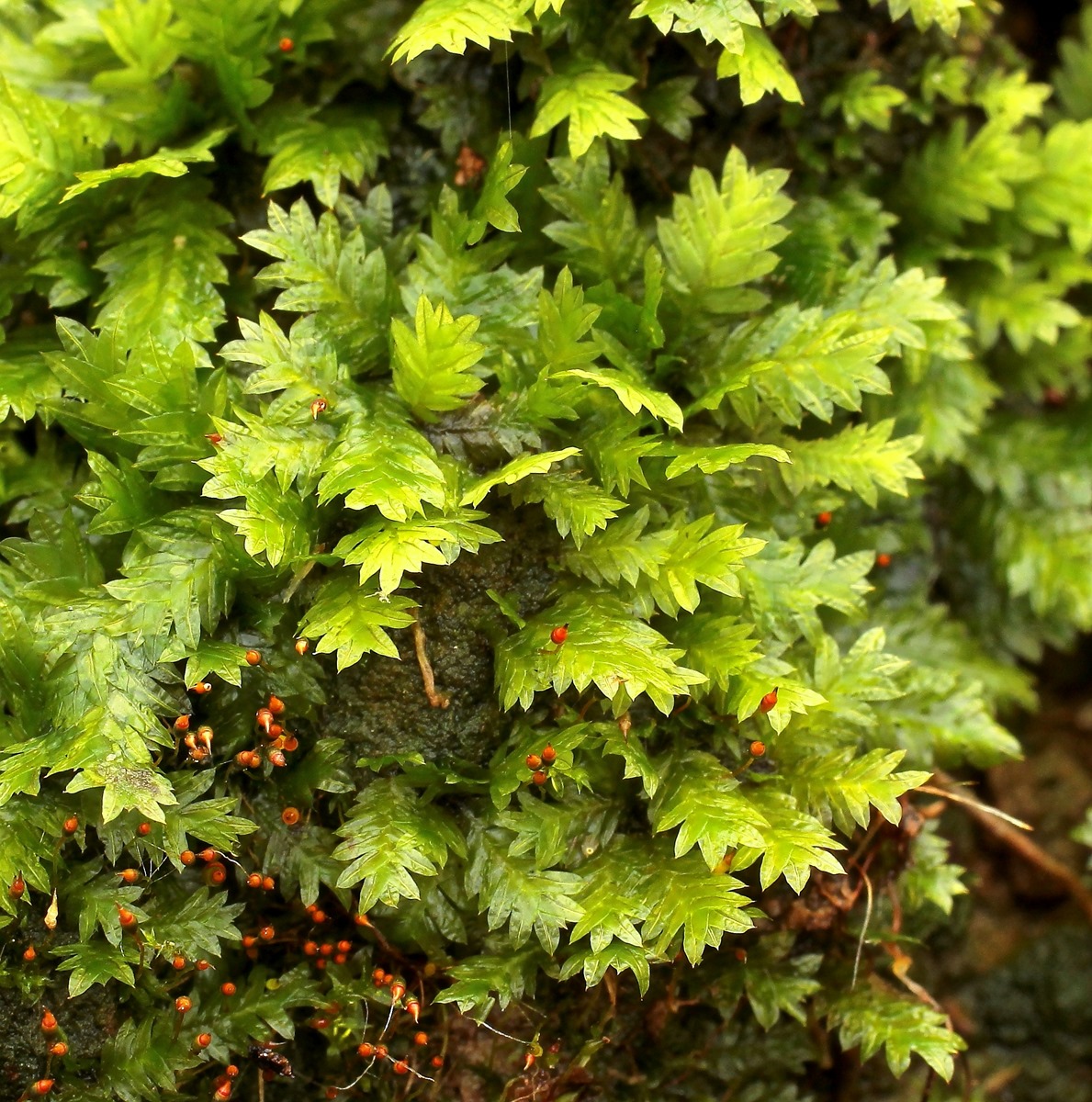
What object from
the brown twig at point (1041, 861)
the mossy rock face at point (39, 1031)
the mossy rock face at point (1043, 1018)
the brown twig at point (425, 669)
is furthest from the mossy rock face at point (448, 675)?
the mossy rock face at point (1043, 1018)

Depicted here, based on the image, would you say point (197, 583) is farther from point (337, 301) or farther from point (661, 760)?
point (661, 760)

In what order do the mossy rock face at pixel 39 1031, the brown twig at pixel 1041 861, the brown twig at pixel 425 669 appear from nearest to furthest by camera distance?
the mossy rock face at pixel 39 1031 → the brown twig at pixel 425 669 → the brown twig at pixel 1041 861

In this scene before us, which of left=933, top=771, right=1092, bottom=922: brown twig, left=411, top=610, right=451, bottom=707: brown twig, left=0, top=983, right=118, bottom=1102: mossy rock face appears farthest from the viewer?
left=933, top=771, right=1092, bottom=922: brown twig

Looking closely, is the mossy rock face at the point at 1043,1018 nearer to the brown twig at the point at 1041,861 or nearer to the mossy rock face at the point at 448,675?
the brown twig at the point at 1041,861

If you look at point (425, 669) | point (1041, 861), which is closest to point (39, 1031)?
point (425, 669)

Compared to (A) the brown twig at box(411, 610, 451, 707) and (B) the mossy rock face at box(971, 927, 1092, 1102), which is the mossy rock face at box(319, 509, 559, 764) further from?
(B) the mossy rock face at box(971, 927, 1092, 1102)

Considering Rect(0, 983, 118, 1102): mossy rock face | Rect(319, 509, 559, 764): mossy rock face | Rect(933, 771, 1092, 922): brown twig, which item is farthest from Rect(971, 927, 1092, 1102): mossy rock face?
Rect(0, 983, 118, 1102): mossy rock face

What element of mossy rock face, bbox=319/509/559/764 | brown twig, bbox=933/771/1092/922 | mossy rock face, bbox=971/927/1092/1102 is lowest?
mossy rock face, bbox=971/927/1092/1102

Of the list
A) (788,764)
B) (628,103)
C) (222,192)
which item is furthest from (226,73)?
(788,764)
